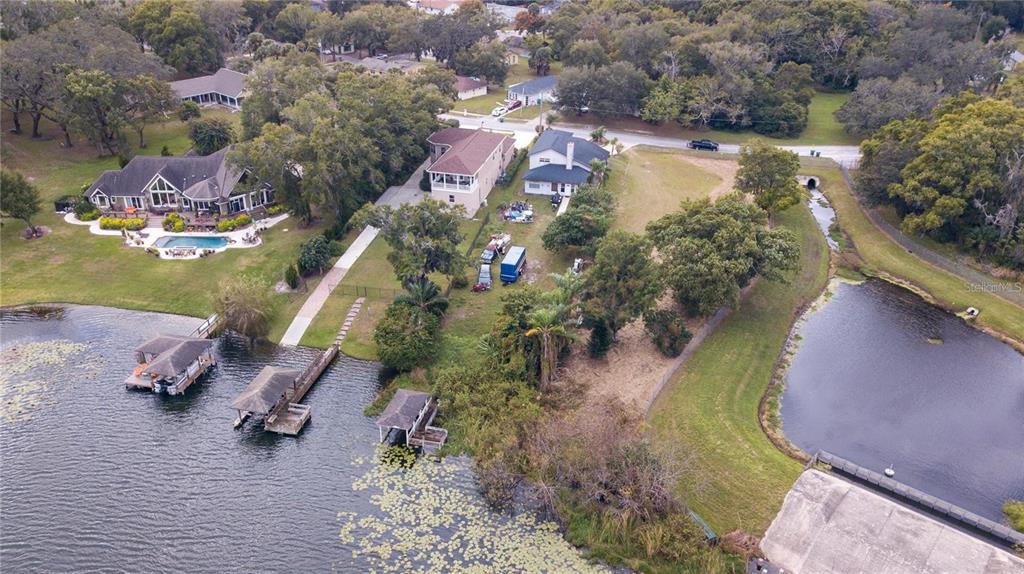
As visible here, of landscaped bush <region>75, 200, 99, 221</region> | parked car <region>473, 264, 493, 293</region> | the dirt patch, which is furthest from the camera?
the dirt patch

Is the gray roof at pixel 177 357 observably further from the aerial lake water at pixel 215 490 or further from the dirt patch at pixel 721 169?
the dirt patch at pixel 721 169

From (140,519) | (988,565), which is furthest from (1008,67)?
(140,519)

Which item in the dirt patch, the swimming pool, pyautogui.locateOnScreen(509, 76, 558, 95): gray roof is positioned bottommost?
the swimming pool

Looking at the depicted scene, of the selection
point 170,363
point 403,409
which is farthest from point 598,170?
point 170,363

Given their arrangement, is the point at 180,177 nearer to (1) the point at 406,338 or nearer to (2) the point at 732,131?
(1) the point at 406,338

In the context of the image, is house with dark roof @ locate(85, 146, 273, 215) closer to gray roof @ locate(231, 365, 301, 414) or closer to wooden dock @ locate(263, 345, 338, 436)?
wooden dock @ locate(263, 345, 338, 436)

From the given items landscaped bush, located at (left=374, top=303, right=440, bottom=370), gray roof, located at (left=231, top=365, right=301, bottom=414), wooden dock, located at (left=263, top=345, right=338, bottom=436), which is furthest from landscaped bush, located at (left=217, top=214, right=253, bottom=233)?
landscaped bush, located at (left=374, top=303, right=440, bottom=370)

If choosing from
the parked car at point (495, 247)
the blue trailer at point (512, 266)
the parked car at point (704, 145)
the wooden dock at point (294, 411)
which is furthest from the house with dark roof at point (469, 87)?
the wooden dock at point (294, 411)
